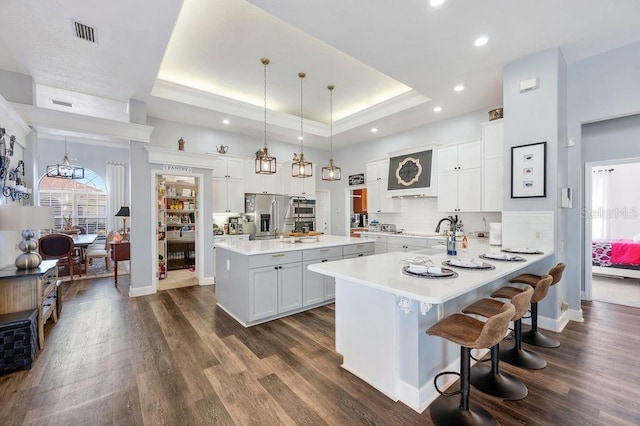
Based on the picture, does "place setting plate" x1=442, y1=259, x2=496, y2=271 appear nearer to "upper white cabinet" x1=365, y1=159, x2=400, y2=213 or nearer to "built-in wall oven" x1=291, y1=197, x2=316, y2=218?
"upper white cabinet" x1=365, y1=159, x2=400, y2=213

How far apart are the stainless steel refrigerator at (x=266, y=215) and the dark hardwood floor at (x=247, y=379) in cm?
300

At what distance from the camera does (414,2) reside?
251 cm

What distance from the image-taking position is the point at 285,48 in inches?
147

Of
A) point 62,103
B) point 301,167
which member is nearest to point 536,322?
point 301,167

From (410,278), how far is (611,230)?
25.4 ft

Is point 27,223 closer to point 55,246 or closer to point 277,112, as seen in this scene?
point 55,246

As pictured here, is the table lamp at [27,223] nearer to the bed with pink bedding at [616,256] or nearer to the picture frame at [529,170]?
the picture frame at [529,170]

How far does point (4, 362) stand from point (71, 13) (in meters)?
3.14

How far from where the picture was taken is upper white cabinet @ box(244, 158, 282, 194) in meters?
6.36

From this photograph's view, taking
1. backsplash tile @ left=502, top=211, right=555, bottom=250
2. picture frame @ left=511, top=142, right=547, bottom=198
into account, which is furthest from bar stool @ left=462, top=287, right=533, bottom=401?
picture frame @ left=511, top=142, right=547, bottom=198

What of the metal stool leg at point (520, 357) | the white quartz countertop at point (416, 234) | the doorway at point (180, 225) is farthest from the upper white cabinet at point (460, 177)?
the doorway at point (180, 225)

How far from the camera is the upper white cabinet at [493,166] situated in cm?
424

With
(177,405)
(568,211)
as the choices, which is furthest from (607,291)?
(177,405)

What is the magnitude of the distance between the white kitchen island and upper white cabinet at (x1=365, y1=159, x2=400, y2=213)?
395cm
